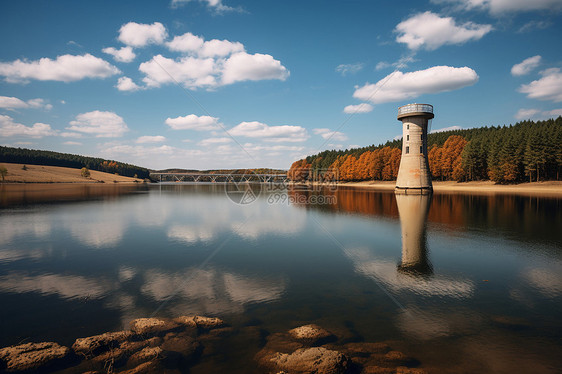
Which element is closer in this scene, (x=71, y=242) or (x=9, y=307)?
(x=9, y=307)

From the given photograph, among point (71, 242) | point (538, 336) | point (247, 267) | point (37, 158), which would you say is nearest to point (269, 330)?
point (247, 267)

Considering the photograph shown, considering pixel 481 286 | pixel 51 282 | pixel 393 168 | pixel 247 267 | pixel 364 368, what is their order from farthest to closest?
1. pixel 393 168
2. pixel 247 267
3. pixel 51 282
4. pixel 481 286
5. pixel 364 368

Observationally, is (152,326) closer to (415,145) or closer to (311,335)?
(311,335)

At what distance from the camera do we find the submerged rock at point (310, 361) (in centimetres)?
770

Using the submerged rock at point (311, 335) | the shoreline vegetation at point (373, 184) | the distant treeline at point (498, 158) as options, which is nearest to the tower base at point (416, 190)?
the shoreline vegetation at point (373, 184)

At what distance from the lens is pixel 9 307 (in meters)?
11.8

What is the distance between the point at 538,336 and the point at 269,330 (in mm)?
9097

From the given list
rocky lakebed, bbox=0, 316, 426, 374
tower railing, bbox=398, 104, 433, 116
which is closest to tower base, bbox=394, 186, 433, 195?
tower railing, bbox=398, 104, 433, 116

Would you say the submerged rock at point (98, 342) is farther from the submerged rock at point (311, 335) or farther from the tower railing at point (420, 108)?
the tower railing at point (420, 108)

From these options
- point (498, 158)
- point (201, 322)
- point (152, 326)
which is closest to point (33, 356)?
point (152, 326)

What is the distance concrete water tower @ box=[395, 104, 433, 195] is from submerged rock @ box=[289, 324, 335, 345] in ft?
223

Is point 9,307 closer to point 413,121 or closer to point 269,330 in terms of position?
point 269,330

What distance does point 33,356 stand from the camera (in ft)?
27.2

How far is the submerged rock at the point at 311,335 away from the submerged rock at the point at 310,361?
81 cm
